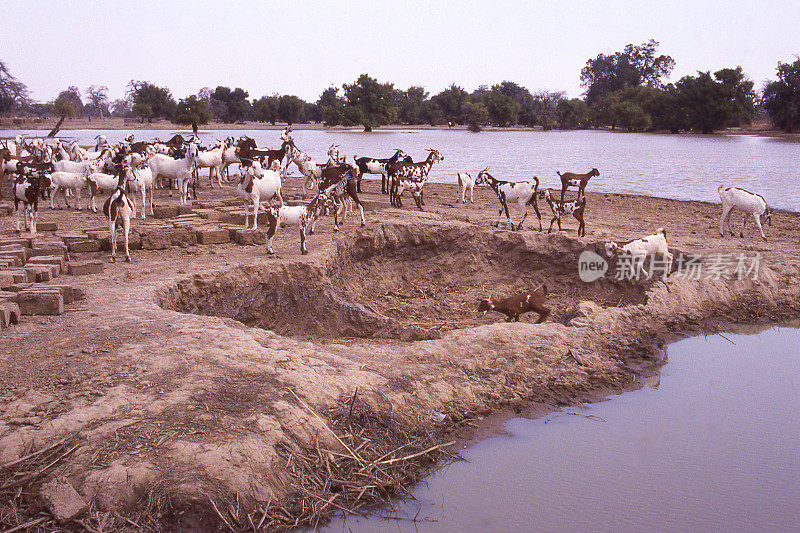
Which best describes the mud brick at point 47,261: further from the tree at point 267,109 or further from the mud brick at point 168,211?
the tree at point 267,109

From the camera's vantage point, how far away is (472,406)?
286 inches

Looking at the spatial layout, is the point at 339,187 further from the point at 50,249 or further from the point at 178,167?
the point at 50,249

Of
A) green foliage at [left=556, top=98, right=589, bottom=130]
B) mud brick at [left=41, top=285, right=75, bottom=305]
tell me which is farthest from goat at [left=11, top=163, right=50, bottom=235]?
green foliage at [left=556, top=98, right=589, bottom=130]

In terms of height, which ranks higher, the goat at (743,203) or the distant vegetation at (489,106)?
the distant vegetation at (489,106)

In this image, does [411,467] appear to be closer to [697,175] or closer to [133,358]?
[133,358]

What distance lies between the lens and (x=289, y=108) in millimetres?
83875

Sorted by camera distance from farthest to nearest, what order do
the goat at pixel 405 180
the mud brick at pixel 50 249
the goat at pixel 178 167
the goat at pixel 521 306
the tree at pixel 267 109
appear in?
the tree at pixel 267 109 < the goat at pixel 405 180 < the goat at pixel 178 167 < the mud brick at pixel 50 249 < the goat at pixel 521 306

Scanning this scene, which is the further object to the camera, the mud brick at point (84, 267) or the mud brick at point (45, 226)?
the mud brick at point (45, 226)

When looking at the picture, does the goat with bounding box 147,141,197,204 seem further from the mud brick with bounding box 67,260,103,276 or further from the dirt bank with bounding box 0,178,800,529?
the mud brick with bounding box 67,260,103,276

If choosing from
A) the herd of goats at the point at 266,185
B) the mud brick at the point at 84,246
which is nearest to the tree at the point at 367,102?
the herd of goats at the point at 266,185

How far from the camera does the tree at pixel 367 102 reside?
6662 cm

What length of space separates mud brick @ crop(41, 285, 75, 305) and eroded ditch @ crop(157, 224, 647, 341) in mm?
1185

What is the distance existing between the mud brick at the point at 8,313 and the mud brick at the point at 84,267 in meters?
2.37

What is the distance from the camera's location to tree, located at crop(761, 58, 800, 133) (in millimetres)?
60562
